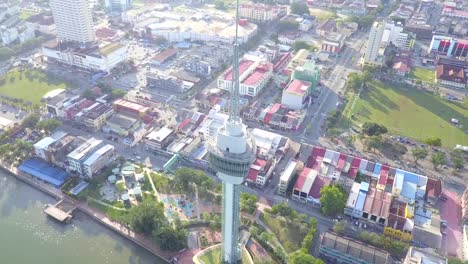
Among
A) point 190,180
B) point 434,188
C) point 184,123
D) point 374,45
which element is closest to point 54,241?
point 190,180

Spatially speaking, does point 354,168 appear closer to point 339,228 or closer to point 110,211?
point 339,228

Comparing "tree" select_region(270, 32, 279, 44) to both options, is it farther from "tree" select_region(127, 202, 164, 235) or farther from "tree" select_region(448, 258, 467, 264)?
"tree" select_region(448, 258, 467, 264)

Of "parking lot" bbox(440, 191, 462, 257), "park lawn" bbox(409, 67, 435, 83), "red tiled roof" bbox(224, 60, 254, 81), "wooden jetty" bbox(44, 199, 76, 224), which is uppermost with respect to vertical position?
"red tiled roof" bbox(224, 60, 254, 81)

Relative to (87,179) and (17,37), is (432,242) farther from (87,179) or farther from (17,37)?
(17,37)

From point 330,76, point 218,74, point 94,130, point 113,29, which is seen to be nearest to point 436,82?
point 330,76

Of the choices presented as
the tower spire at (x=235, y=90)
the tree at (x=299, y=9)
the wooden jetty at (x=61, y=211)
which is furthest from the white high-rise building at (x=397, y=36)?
the wooden jetty at (x=61, y=211)

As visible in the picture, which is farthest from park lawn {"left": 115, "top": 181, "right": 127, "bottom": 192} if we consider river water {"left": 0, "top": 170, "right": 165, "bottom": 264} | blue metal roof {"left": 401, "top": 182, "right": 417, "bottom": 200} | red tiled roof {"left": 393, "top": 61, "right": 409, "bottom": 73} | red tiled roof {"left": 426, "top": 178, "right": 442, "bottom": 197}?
red tiled roof {"left": 393, "top": 61, "right": 409, "bottom": 73}
